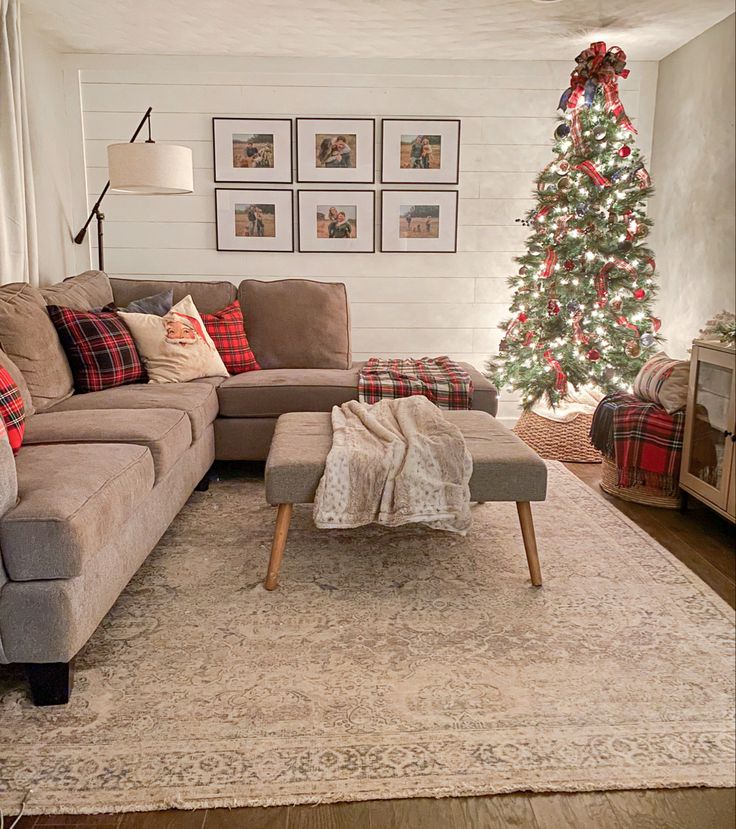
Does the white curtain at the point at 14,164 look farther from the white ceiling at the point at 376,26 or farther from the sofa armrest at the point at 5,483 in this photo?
the sofa armrest at the point at 5,483

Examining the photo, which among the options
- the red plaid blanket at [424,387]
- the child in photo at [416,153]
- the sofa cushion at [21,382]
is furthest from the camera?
the child in photo at [416,153]

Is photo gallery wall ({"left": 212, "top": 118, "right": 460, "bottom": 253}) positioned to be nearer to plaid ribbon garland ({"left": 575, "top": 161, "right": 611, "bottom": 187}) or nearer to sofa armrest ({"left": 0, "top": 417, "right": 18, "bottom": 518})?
plaid ribbon garland ({"left": 575, "top": 161, "right": 611, "bottom": 187})

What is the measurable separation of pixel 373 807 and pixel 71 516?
34.5 inches

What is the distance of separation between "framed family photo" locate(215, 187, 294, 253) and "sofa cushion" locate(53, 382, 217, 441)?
175cm

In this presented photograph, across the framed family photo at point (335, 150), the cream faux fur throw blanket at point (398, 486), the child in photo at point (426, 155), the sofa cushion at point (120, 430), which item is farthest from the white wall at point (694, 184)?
the sofa cushion at point (120, 430)

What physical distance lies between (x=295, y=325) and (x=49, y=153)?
1.82 m

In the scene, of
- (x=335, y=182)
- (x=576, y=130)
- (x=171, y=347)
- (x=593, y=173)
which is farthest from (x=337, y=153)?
(x=171, y=347)

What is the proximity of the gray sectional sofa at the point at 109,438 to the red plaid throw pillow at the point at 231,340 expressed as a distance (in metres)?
0.10

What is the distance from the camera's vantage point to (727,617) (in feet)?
6.94

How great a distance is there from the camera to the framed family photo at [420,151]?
4.59 meters

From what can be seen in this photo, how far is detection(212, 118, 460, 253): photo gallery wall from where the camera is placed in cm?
458

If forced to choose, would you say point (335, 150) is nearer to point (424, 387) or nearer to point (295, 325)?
point (295, 325)

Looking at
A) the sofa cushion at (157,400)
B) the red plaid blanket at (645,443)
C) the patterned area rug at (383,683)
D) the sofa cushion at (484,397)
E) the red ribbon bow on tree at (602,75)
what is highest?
the red ribbon bow on tree at (602,75)

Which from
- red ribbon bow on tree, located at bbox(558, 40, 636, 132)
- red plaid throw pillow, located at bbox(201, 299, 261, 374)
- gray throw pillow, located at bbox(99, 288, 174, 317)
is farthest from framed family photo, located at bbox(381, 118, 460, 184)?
gray throw pillow, located at bbox(99, 288, 174, 317)
